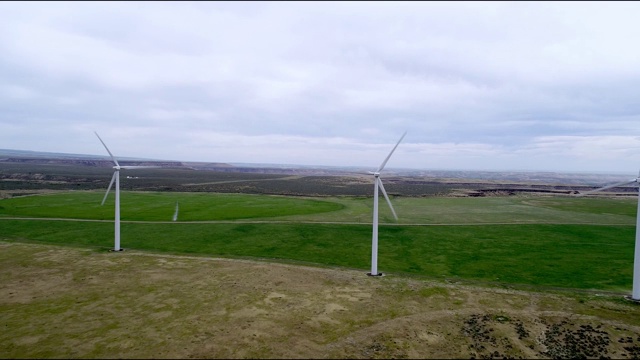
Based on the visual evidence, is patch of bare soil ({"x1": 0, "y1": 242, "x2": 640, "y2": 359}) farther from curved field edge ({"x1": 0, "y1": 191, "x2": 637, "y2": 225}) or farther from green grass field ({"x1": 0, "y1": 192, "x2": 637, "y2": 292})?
curved field edge ({"x1": 0, "y1": 191, "x2": 637, "y2": 225})

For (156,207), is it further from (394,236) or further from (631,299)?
(631,299)

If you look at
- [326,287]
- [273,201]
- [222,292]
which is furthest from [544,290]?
[273,201]

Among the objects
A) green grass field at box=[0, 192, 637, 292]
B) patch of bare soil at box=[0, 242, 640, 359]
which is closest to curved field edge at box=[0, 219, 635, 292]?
green grass field at box=[0, 192, 637, 292]

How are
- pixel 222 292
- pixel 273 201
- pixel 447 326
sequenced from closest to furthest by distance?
pixel 447 326
pixel 222 292
pixel 273 201

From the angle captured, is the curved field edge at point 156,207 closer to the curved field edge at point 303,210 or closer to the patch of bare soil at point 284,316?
the curved field edge at point 303,210

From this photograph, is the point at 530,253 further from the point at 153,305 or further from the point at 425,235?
the point at 153,305

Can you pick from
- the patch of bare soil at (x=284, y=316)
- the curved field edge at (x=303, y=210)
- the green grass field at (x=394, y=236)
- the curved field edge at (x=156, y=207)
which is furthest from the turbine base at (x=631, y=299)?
the curved field edge at (x=156, y=207)
